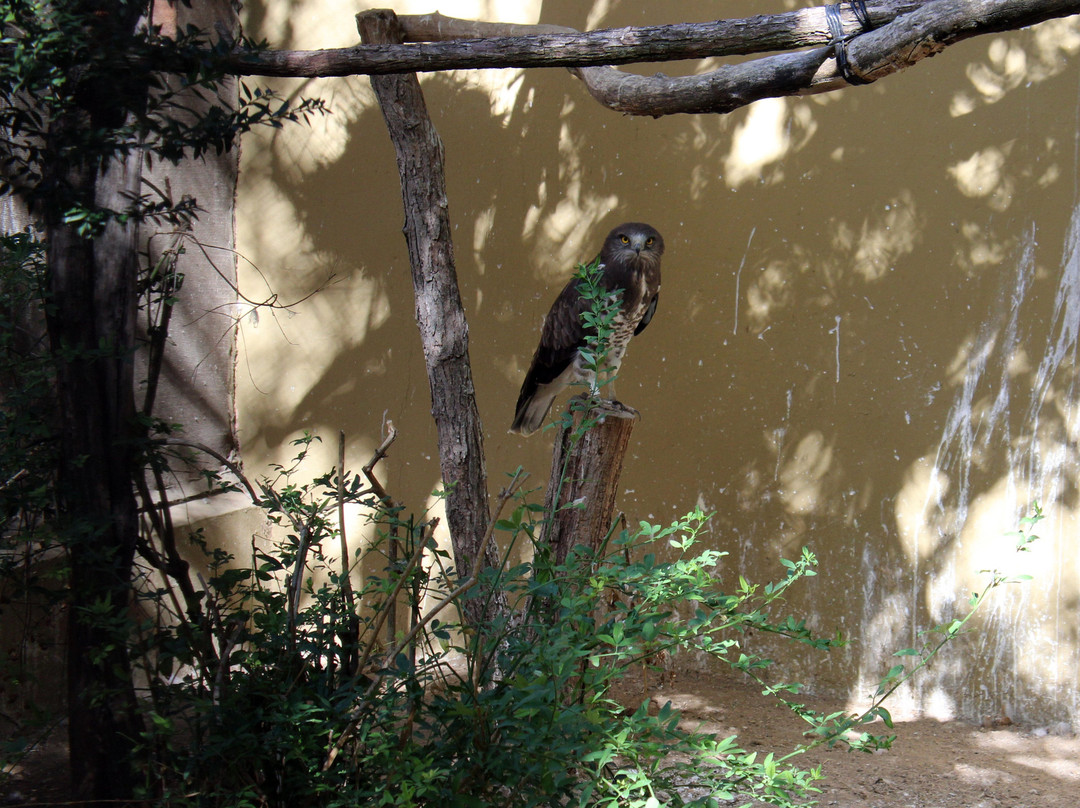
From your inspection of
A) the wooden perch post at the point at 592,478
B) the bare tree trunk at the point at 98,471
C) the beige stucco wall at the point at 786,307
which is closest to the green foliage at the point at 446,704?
the bare tree trunk at the point at 98,471

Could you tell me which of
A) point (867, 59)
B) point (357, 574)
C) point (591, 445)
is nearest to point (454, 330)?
point (591, 445)

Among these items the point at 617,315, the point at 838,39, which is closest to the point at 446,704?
the point at 838,39

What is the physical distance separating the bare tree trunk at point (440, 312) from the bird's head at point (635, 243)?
92 centimetres

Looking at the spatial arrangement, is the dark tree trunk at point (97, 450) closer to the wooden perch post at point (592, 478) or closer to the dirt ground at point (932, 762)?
the wooden perch post at point (592, 478)

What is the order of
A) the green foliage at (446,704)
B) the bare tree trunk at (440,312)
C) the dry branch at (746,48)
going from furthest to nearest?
1. the bare tree trunk at (440,312)
2. the dry branch at (746,48)
3. the green foliage at (446,704)

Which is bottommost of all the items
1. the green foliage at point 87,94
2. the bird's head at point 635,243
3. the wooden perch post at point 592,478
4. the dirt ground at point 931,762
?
the dirt ground at point 931,762

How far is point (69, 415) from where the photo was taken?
7.16 feet

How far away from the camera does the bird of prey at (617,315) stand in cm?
392

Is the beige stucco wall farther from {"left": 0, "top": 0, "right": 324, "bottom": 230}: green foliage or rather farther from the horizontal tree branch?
{"left": 0, "top": 0, "right": 324, "bottom": 230}: green foliage

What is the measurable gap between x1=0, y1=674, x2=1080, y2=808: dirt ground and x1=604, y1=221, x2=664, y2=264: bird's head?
6.81ft

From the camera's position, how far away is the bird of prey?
3922 millimetres

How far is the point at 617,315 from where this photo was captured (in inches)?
156

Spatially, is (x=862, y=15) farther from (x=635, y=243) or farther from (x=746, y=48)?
(x=635, y=243)

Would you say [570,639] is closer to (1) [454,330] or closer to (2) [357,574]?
(1) [454,330]
